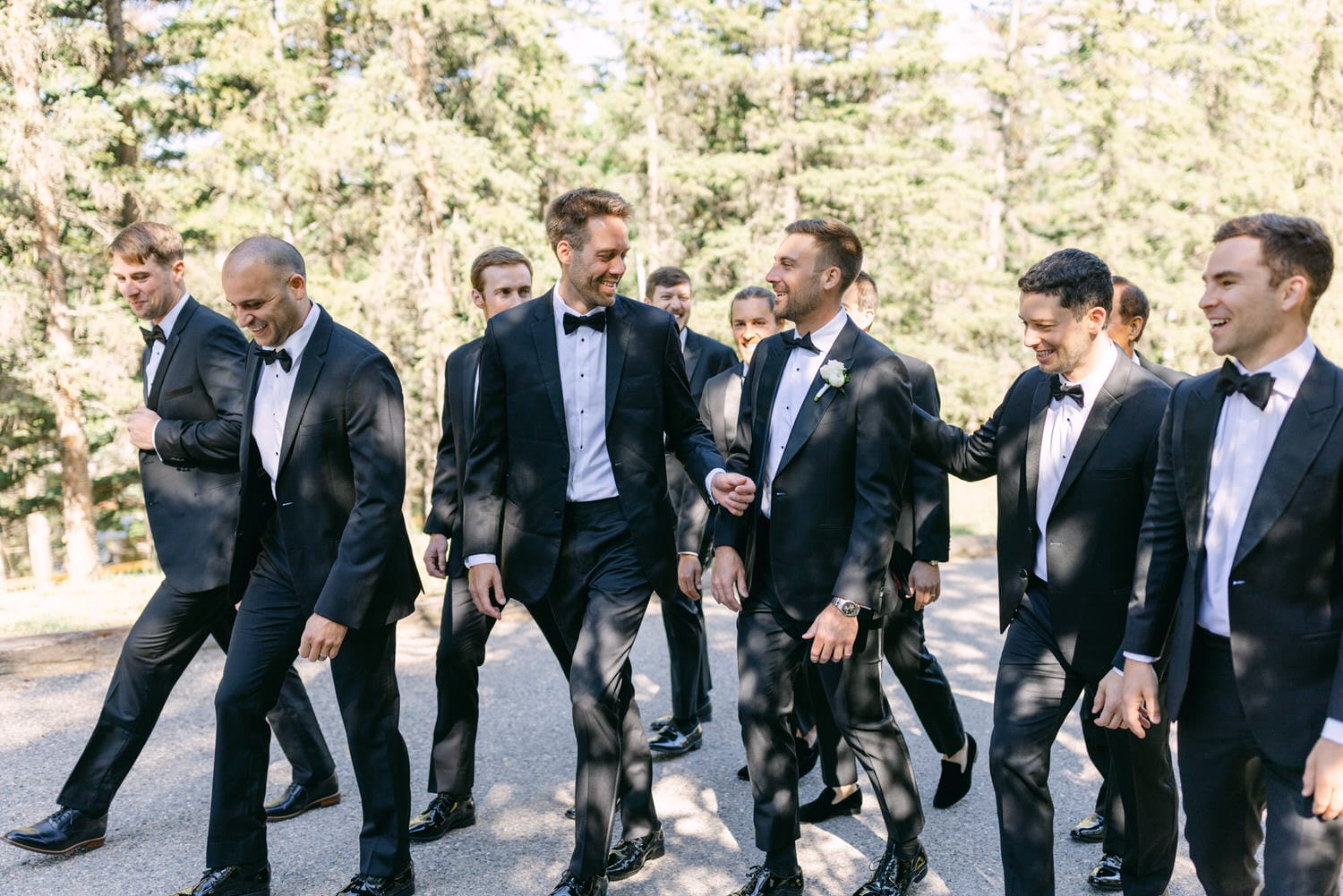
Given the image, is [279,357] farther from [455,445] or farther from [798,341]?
[798,341]

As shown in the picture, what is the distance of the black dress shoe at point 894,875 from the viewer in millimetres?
4031

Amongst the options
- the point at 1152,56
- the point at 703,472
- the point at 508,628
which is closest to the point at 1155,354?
the point at 1152,56

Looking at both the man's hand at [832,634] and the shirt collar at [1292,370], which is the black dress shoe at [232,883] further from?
the shirt collar at [1292,370]

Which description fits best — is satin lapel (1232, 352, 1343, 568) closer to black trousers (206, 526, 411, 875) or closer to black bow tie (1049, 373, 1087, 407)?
black bow tie (1049, 373, 1087, 407)

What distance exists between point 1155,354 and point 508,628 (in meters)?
22.7

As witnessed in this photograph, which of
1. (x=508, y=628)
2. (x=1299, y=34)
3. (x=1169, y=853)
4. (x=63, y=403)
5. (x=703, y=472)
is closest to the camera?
(x=1169, y=853)

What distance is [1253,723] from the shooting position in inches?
109

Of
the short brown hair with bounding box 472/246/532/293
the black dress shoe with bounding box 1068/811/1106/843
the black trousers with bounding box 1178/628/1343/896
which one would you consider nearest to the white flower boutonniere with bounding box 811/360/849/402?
the black trousers with bounding box 1178/628/1343/896

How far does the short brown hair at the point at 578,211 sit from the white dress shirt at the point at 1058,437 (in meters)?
1.77

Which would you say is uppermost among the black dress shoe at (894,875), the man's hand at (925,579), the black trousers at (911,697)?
the man's hand at (925,579)

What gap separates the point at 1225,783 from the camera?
9.50 ft

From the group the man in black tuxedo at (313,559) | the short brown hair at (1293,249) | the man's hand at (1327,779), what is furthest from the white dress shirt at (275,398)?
the man's hand at (1327,779)

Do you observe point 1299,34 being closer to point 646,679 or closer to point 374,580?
point 646,679

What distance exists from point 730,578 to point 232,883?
220 centimetres
